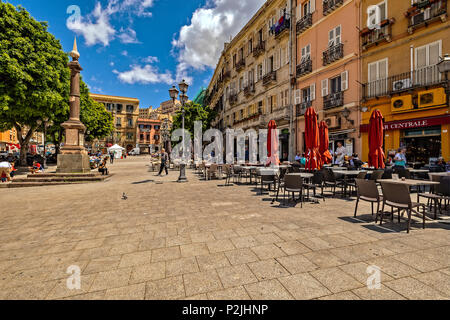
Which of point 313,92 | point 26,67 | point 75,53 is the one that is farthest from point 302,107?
point 26,67

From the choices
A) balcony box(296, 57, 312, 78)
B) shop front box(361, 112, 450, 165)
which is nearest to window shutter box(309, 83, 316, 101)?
balcony box(296, 57, 312, 78)

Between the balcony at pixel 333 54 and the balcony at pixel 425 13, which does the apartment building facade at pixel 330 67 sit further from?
the balcony at pixel 425 13

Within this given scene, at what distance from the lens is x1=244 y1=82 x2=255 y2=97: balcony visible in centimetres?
2411

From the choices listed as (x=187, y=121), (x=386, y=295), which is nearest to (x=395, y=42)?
(x=386, y=295)

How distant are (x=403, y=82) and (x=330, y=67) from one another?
17.4ft

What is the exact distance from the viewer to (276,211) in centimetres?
552

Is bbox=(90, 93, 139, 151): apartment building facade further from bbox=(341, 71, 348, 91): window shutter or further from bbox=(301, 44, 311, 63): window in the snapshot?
bbox=(341, 71, 348, 91): window shutter

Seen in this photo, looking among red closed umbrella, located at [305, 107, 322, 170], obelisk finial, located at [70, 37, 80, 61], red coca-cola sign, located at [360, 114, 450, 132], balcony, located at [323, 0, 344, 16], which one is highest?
balcony, located at [323, 0, 344, 16]

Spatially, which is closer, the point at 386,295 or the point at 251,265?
the point at 386,295

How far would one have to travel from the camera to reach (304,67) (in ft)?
58.4

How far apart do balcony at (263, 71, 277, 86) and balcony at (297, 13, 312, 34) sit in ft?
12.6

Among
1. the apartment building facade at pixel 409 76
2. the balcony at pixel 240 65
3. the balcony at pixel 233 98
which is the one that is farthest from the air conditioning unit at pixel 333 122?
the balcony at pixel 233 98

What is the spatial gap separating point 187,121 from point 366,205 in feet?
81.3
